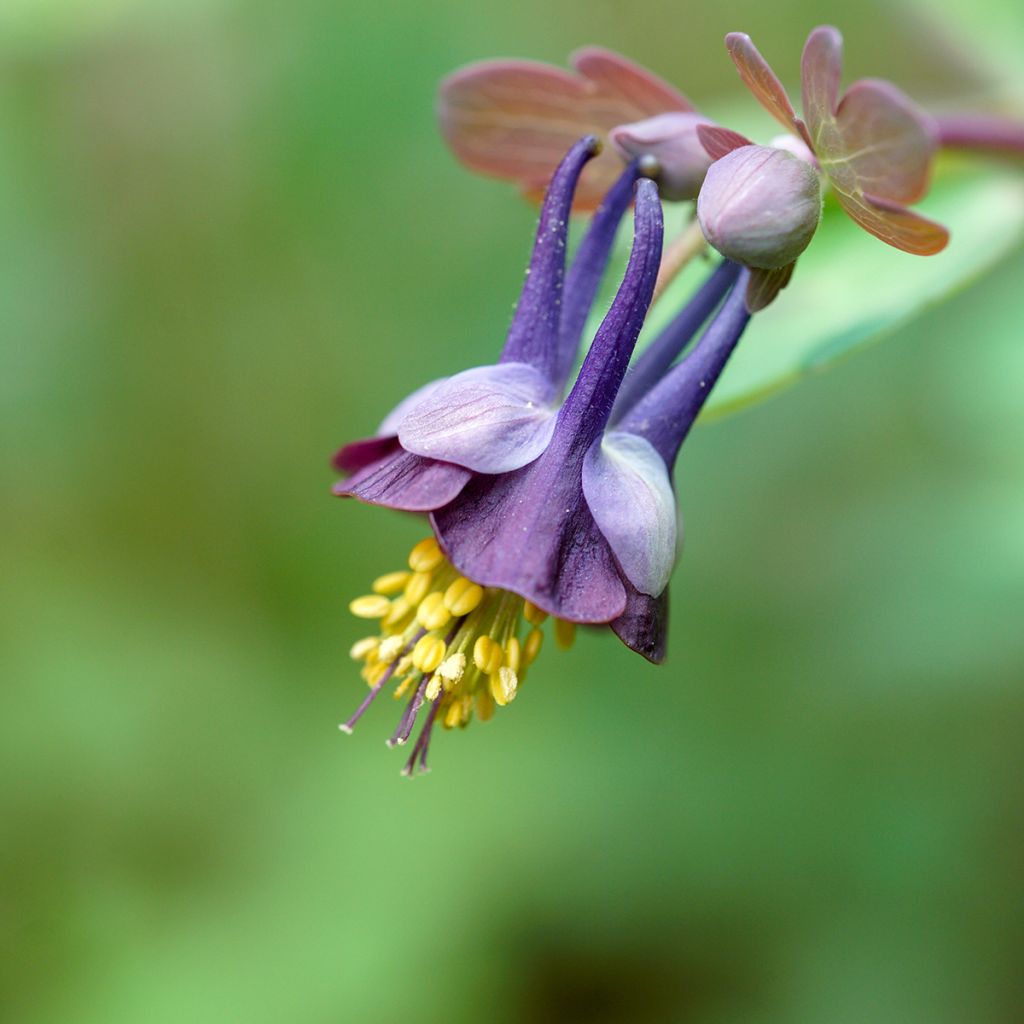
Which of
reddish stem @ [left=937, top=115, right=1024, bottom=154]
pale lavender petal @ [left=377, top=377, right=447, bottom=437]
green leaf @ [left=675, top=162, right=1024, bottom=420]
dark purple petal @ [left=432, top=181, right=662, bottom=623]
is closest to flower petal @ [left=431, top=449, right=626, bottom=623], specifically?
dark purple petal @ [left=432, top=181, right=662, bottom=623]

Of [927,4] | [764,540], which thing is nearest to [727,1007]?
[764,540]

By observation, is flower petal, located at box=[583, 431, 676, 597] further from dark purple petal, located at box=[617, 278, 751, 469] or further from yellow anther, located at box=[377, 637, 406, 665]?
yellow anther, located at box=[377, 637, 406, 665]

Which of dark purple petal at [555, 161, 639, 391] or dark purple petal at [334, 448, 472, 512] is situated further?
dark purple petal at [555, 161, 639, 391]

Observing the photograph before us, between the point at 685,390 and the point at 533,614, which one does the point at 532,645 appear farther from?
the point at 685,390

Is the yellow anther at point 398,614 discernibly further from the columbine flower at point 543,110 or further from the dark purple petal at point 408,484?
the columbine flower at point 543,110

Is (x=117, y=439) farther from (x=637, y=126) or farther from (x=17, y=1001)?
(x=637, y=126)

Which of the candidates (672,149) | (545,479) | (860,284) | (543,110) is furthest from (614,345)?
(860,284)
